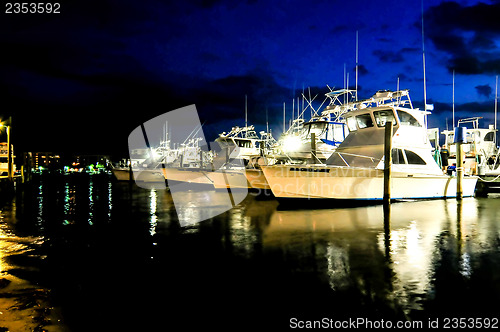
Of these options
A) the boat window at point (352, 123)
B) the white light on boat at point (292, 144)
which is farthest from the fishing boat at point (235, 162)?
the boat window at point (352, 123)

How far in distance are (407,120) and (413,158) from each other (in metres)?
1.93

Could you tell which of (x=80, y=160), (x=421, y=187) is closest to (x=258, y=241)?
(x=421, y=187)

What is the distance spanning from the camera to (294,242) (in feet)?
30.1

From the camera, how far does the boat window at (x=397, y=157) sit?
54.5 ft

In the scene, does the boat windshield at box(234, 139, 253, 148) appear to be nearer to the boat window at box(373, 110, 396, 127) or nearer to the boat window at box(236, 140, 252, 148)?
the boat window at box(236, 140, 252, 148)

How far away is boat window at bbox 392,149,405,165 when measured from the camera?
54.5 feet

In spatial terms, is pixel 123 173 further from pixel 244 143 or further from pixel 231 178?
pixel 231 178

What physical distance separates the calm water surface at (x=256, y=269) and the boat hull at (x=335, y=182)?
9.21 feet

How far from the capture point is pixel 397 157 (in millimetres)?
16641

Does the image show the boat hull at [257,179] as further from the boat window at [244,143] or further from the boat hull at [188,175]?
the boat window at [244,143]

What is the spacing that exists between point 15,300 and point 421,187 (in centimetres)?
1716

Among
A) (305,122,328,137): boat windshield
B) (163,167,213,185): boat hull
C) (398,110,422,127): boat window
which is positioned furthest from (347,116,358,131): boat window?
(163,167,213,185): boat hull

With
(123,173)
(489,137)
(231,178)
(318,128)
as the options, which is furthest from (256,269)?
(123,173)

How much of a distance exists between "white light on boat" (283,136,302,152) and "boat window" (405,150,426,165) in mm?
8955
